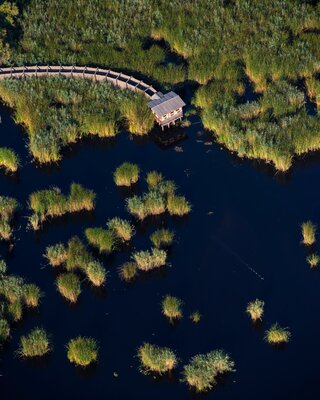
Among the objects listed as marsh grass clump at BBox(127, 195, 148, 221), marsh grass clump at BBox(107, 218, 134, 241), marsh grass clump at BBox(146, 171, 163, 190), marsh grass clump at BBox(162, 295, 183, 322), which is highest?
marsh grass clump at BBox(146, 171, 163, 190)

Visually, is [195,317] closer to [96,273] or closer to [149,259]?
[149,259]

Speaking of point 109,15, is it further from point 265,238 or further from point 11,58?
point 265,238

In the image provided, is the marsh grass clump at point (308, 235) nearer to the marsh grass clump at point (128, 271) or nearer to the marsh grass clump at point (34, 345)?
the marsh grass clump at point (128, 271)

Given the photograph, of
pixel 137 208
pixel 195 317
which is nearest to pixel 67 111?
pixel 137 208

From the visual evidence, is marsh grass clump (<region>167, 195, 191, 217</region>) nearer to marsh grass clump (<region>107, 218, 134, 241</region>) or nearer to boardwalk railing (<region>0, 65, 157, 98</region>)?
marsh grass clump (<region>107, 218, 134, 241</region>)

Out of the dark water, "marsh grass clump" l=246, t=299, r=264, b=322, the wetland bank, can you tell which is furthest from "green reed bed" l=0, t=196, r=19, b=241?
"marsh grass clump" l=246, t=299, r=264, b=322

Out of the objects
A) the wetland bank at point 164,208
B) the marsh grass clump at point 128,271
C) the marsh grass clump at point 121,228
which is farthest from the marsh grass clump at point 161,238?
the marsh grass clump at point 128,271
